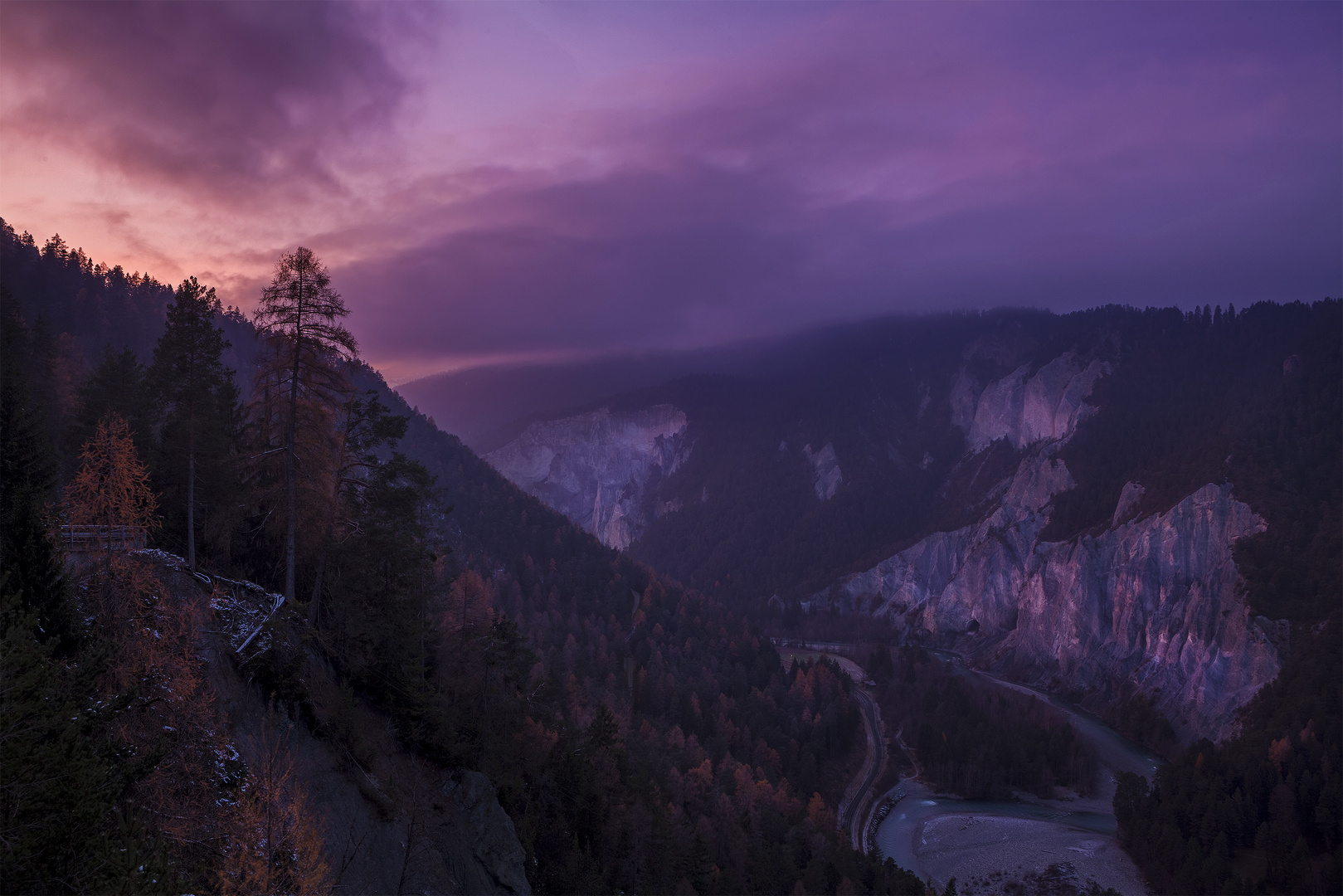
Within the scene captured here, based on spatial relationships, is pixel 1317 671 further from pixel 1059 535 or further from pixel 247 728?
pixel 247 728

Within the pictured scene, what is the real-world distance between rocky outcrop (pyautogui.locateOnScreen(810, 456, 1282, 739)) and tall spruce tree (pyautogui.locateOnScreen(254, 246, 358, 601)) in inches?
4953

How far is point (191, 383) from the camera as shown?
29.3 metres

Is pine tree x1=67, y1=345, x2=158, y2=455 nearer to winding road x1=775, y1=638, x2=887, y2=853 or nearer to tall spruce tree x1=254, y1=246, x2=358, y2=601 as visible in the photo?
tall spruce tree x1=254, y1=246, x2=358, y2=601

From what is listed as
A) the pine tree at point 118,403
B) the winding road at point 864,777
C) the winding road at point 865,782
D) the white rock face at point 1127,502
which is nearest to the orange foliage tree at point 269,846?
the pine tree at point 118,403

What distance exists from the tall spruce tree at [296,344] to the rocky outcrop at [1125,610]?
12581cm

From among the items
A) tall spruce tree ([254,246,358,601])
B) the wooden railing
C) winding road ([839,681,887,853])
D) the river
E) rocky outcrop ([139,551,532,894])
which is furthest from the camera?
winding road ([839,681,887,853])

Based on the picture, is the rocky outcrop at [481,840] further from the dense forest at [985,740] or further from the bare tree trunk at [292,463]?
the dense forest at [985,740]

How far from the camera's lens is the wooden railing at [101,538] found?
18219 millimetres

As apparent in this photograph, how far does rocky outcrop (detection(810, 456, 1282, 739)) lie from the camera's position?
109938 millimetres

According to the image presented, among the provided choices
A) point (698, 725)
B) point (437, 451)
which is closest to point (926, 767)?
point (698, 725)

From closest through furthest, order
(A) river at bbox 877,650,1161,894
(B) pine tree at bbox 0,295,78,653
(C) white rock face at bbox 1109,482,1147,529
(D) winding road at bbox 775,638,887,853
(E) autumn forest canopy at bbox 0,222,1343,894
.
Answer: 1. (E) autumn forest canopy at bbox 0,222,1343,894
2. (B) pine tree at bbox 0,295,78,653
3. (A) river at bbox 877,650,1161,894
4. (D) winding road at bbox 775,638,887,853
5. (C) white rock face at bbox 1109,482,1147,529

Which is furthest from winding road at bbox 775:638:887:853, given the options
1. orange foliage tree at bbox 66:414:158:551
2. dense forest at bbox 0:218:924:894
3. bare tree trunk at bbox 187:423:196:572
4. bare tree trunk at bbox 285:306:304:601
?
orange foliage tree at bbox 66:414:158:551

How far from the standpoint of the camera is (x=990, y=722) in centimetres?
10544

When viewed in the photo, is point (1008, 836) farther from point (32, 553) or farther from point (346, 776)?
point (32, 553)
